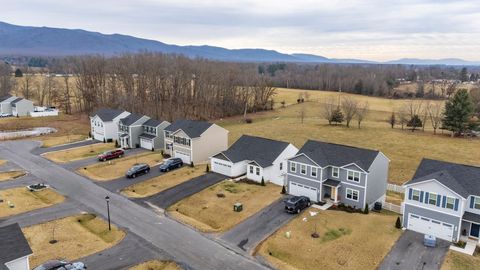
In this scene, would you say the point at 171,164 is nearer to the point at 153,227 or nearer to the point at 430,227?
the point at 153,227

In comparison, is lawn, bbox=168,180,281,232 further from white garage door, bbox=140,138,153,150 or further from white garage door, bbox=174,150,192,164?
white garage door, bbox=140,138,153,150

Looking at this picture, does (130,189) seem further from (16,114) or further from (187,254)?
(16,114)

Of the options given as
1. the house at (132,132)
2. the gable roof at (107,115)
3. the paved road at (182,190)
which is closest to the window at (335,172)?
the paved road at (182,190)

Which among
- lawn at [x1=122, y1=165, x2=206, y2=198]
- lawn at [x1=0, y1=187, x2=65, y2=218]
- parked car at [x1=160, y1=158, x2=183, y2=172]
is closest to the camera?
lawn at [x1=0, y1=187, x2=65, y2=218]

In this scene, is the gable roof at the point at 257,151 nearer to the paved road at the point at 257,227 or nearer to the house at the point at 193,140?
the house at the point at 193,140

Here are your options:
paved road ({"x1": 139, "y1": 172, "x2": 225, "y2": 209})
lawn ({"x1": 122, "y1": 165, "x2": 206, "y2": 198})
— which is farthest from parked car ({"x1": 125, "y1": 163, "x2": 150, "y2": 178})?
paved road ({"x1": 139, "y1": 172, "x2": 225, "y2": 209})

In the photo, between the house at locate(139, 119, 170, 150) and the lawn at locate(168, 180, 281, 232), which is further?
the house at locate(139, 119, 170, 150)

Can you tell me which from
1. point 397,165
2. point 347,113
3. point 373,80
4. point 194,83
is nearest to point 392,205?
point 397,165
